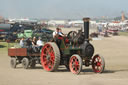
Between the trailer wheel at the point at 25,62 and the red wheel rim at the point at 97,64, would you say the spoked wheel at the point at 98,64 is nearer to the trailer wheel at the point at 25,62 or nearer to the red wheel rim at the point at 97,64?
the red wheel rim at the point at 97,64

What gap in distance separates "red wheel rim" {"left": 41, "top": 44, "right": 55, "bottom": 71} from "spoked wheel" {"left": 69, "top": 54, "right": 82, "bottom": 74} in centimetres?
78

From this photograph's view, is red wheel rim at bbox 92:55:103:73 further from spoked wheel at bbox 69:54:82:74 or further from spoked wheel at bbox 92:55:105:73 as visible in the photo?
spoked wheel at bbox 69:54:82:74

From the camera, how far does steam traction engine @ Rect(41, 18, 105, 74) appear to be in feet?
37.1

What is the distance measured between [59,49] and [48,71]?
888mm

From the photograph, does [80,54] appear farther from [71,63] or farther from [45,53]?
[45,53]

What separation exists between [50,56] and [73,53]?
840mm

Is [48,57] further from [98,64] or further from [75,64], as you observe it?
[98,64]

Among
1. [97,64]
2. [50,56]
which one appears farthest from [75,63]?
[50,56]

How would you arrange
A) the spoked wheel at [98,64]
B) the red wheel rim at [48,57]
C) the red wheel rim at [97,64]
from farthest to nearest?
the red wheel rim at [48,57], the red wheel rim at [97,64], the spoked wheel at [98,64]

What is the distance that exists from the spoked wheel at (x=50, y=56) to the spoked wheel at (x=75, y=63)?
0.49 m

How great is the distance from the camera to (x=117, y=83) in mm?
8930

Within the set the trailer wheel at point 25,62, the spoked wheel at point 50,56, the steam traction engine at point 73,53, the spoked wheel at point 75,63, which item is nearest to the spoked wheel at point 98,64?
the steam traction engine at point 73,53

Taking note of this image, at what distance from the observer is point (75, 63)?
1115 centimetres

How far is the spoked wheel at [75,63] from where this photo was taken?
1083 centimetres
